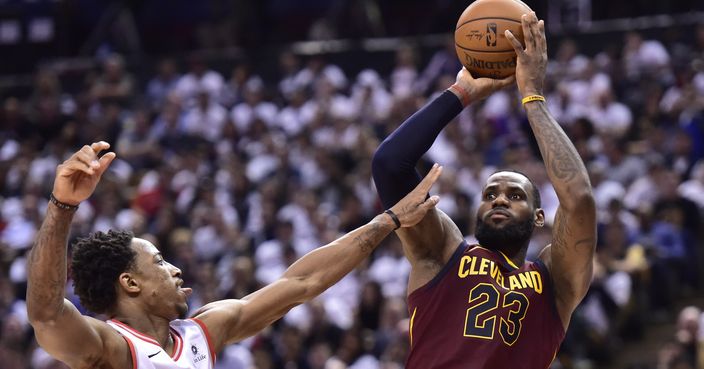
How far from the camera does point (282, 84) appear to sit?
1802 centimetres

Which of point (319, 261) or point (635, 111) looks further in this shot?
point (635, 111)

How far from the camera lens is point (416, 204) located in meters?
5.52

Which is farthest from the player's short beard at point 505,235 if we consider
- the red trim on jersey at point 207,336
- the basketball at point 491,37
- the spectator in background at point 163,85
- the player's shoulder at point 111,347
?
the spectator in background at point 163,85

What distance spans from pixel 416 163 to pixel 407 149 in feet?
0.47

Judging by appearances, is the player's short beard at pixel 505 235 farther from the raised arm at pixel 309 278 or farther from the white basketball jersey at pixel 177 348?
the white basketball jersey at pixel 177 348

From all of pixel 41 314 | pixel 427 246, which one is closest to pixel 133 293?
pixel 41 314

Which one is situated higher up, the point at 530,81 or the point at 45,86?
the point at 530,81

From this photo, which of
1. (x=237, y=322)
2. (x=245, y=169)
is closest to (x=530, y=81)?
(x=237, y=322)

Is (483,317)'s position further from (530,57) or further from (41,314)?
(41,314)

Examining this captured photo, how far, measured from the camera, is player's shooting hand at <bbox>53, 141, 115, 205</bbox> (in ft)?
15.0

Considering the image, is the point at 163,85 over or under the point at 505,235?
under

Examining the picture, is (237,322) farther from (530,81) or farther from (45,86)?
(45,86)

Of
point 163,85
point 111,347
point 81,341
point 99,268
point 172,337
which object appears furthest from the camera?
point 163,85

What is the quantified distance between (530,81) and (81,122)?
13.1m
